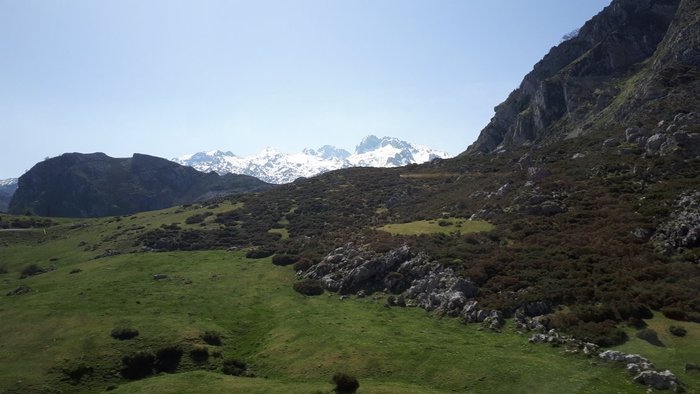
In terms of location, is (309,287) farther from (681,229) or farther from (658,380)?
(681,229)

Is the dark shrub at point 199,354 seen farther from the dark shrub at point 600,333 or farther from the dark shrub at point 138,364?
the dark shrub at point 600,333

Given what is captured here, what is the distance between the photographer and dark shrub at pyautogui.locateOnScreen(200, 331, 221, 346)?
43.3 metres

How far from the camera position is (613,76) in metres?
157

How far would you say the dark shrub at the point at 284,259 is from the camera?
70.8 metres

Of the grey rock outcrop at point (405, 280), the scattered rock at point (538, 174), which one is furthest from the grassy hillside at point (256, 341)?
the scattered rock at point (538, 174)

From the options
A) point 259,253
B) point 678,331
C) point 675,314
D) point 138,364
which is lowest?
point 138,364

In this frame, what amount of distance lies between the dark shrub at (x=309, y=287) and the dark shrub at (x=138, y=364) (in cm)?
2048

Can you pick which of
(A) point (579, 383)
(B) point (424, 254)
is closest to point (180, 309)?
(B) point (424, 254)

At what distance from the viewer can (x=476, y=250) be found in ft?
184

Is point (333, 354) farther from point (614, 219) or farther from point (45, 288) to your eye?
point (45, 288)

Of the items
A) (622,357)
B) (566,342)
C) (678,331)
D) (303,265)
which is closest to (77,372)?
(303,265)

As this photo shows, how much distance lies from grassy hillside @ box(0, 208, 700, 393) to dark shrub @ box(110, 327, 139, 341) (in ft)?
2.15

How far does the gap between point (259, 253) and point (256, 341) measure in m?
33.8

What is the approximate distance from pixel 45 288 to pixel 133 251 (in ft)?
85.6
